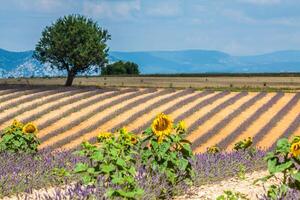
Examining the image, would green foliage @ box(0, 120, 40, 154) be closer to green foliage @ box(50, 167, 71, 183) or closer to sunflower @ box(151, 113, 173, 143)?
green foliage @ box(50, 167, 71, 183)

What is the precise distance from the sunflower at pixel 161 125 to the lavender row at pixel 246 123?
19831 mm

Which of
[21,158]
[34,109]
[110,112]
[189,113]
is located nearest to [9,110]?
[34,109]

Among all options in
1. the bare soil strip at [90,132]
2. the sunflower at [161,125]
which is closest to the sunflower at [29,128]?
the sunflower at [161,125]

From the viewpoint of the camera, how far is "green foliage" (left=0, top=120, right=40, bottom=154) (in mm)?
13688

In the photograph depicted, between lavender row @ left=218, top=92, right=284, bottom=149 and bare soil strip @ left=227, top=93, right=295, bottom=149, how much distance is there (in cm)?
20

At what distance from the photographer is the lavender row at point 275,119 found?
31203mm

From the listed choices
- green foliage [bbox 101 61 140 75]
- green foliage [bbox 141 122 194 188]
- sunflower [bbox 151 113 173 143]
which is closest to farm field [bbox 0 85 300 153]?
green foliage [bbox 141 122 194 188]

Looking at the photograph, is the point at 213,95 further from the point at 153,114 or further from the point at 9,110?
the point at 9,110

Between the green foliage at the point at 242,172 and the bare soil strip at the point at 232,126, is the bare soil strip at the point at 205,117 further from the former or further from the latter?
the green foliage at the point at 242,172

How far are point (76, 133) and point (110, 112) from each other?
21.5ft

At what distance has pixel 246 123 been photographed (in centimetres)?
3500

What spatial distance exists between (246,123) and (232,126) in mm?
1280

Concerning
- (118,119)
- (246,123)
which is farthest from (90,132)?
(246,123)

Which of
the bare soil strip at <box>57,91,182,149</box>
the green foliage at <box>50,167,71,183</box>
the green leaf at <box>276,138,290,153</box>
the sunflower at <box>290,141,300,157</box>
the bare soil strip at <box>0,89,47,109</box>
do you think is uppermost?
the sunflower at <box>290,141,300,157</box>
